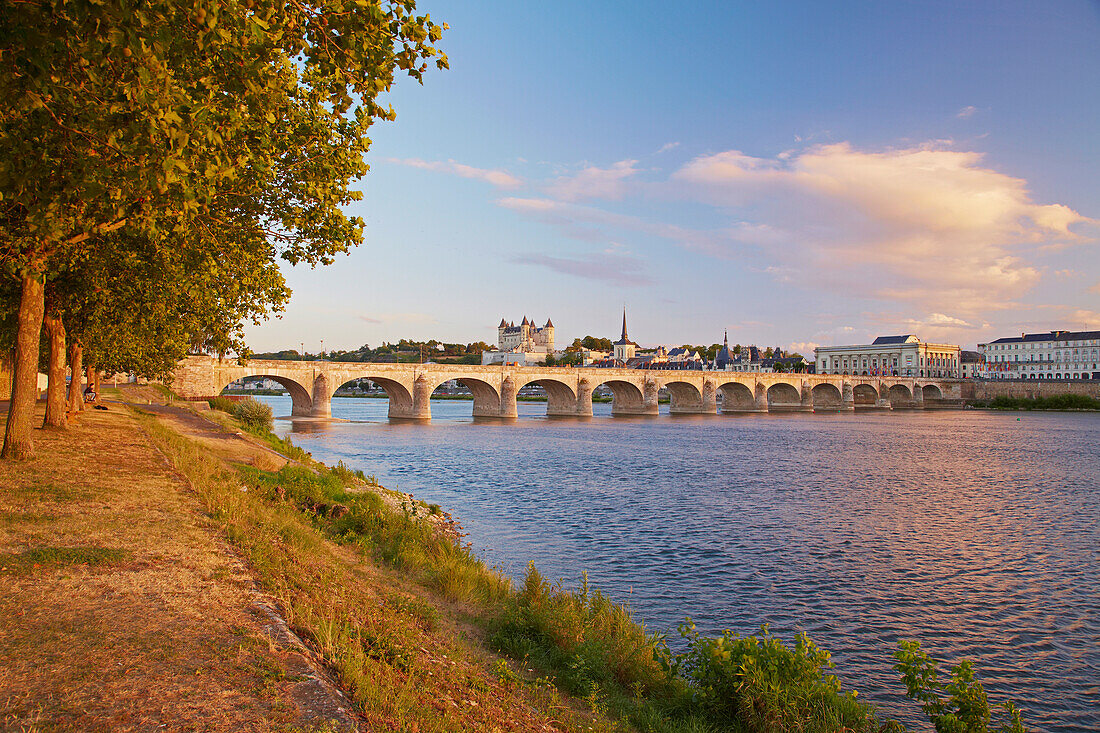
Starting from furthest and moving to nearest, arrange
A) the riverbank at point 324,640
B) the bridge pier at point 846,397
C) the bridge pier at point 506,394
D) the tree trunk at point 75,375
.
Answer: the bridge pier at point 846,397 → the bridge pier at point 506,394 → the tree trunk at point 75,375 → the riverbank at point 324,640

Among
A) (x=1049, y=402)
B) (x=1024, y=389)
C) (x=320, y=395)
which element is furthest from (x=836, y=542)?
(x=1024, y=389)

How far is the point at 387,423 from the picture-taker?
201 feet

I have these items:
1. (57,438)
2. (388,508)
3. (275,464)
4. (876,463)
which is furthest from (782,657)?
(876,463)

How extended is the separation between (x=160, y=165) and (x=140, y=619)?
4043 mm

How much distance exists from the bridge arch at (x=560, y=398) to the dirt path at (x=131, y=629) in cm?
7121

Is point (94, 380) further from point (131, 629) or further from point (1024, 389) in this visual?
point (1024, 389)

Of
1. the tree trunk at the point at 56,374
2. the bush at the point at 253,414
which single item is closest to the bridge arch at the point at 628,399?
the bush at the point at 253,414

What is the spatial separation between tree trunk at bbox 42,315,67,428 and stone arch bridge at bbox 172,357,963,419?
22.8ft

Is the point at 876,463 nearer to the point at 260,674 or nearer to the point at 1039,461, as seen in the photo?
the point at 1039,461

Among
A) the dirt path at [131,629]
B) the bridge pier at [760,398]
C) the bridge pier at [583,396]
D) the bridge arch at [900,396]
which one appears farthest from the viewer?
the bridge arch at [900,396]

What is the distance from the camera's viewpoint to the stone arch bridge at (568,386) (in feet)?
183

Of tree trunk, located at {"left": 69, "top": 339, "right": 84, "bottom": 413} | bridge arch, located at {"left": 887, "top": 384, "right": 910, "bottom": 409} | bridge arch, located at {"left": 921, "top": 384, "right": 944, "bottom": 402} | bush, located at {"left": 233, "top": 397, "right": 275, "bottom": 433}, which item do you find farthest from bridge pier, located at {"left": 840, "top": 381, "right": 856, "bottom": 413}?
tree trunk, located at {"left": 69, "top": 339, "right": 84, "bottom": 413}

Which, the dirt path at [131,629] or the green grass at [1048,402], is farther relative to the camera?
the green grass at [1048,402]

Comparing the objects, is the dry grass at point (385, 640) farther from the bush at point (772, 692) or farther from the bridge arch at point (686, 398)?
the bridge arch at point (686, 398)
